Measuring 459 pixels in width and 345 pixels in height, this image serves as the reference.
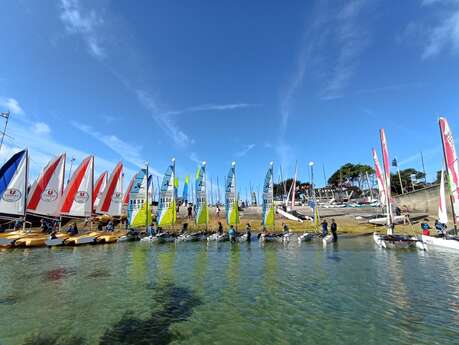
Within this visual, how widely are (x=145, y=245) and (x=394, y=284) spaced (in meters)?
25.8

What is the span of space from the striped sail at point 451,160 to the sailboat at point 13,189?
42617 mm

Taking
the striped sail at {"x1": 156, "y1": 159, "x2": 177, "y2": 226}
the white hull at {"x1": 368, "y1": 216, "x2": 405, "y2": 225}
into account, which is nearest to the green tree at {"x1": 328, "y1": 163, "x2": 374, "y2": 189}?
the white hull at {"x1": 368, "y1": 216, "x2": 405, "y2": 225}

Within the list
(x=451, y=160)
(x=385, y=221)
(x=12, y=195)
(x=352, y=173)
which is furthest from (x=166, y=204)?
(x=352, y=173)

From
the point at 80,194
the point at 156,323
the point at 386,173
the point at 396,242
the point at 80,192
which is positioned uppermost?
the point at 386,173

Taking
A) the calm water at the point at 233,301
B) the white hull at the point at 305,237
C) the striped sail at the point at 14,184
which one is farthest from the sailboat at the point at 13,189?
the white hull at the point at 305,237

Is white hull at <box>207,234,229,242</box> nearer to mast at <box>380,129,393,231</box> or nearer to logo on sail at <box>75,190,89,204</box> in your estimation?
logo on sail at <box>75,190,89,204</box>

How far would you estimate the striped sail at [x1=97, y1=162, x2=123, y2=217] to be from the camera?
43094 mm

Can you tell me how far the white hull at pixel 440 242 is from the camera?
2278 centimetres

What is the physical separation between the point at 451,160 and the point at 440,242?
302 inches

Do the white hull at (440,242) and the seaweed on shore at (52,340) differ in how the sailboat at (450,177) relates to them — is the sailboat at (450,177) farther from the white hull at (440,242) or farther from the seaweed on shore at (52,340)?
the seaweed on shore at (52,340)

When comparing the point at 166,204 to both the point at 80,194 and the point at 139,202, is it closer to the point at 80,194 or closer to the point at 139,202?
the point at 139,202

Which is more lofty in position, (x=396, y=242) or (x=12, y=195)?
(x=12, y=195)

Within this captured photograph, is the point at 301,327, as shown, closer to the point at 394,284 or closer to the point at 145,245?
the point at 394,284

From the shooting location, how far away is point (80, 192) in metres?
35.6
